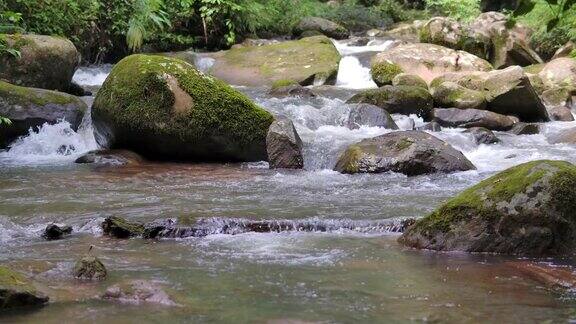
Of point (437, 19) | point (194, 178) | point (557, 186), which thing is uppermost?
point (437, 19)

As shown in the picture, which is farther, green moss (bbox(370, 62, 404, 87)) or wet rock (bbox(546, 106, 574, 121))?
green moss (bbox(370, 62, 404, 87))

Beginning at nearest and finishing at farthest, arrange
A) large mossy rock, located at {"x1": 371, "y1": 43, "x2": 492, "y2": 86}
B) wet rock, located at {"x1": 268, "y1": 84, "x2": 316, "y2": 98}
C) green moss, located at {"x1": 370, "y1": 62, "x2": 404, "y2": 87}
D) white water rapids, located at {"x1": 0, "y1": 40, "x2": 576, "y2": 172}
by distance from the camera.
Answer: white water rapids, located at {"x1": 0, "y1": 40, "x2": 576, "y2": 172} < wet rock, located at {"x1": 268, "y1": 84, "x2": 316, "y2": 98} < green moss, located at {"x1": 370, "y1": 62, "x2": 404, "y2": 87} < large mossy rock, located at {"x1": 371, "y1": 43, "x2": 492, "y2": 86}

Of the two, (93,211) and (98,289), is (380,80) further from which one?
(98,289)

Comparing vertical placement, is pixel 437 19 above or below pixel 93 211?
above

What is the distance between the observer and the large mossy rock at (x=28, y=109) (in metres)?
11.9

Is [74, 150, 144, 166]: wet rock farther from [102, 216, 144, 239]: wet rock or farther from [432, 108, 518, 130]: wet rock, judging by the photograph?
[432, 108, 518, 130]: wet rock

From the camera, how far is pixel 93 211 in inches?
313

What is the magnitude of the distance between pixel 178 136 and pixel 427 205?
449 centimetres

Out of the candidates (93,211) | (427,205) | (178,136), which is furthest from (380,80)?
(93,211)

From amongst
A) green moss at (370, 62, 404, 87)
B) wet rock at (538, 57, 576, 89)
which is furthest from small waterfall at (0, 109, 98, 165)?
wet rock at (538, 57, 576, 89)

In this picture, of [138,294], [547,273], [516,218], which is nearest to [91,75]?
[516,218]

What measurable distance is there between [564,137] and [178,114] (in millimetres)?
6880

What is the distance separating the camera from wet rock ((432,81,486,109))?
14.7 metres

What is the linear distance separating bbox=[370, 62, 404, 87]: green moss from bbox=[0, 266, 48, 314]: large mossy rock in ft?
43.1
